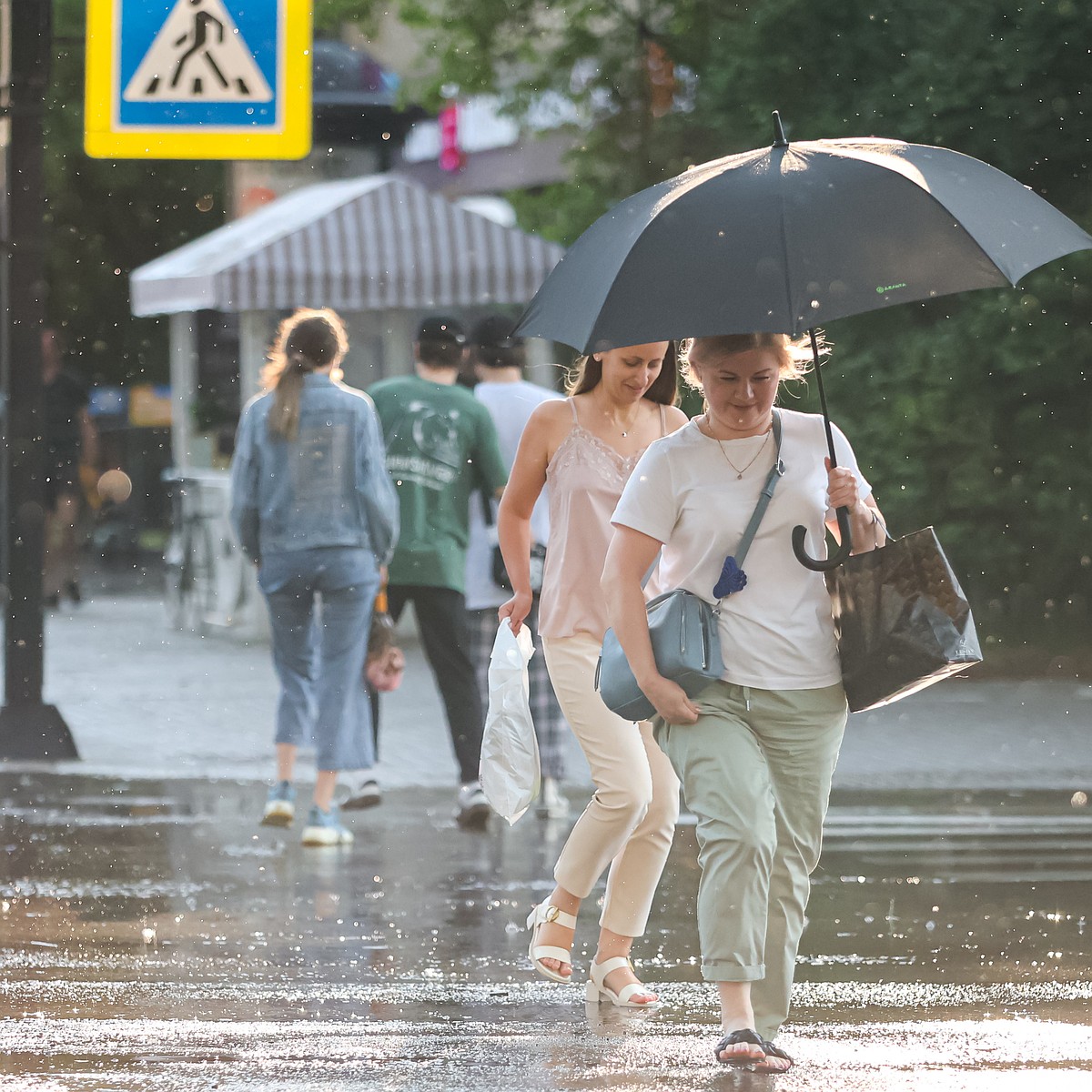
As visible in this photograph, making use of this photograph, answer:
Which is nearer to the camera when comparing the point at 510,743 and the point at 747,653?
the point at 747,653

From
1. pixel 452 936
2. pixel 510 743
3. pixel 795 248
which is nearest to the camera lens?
pixel 795 248

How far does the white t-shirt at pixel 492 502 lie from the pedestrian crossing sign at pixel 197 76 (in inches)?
61.3

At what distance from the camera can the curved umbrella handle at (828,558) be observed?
16.5 ft

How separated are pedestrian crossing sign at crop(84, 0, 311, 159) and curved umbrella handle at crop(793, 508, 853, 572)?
5.57 meters

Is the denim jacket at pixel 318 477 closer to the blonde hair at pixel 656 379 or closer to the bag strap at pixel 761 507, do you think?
Answer: the blonde hair at pixel 656 379

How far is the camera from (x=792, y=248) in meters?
4.85

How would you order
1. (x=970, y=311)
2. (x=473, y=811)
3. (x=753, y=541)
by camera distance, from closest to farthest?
(x=753, y=541)
(x=473, y=811)
(x=970, y=311)

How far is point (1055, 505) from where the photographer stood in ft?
43.8

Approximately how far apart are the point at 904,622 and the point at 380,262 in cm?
1112

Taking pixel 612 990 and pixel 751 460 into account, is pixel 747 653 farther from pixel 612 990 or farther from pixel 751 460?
pixel 612 990

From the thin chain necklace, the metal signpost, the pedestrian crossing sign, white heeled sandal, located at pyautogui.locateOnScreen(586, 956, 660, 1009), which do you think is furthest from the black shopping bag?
the pedestrian crossing sign

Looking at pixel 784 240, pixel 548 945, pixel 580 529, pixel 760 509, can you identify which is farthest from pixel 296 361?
pixel 784 240

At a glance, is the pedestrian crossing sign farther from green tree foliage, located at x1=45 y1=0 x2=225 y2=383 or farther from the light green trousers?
green tree foliage, located at x1=45 y1=0 x2=225 y2=383

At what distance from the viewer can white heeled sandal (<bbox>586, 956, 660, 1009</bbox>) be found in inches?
229
